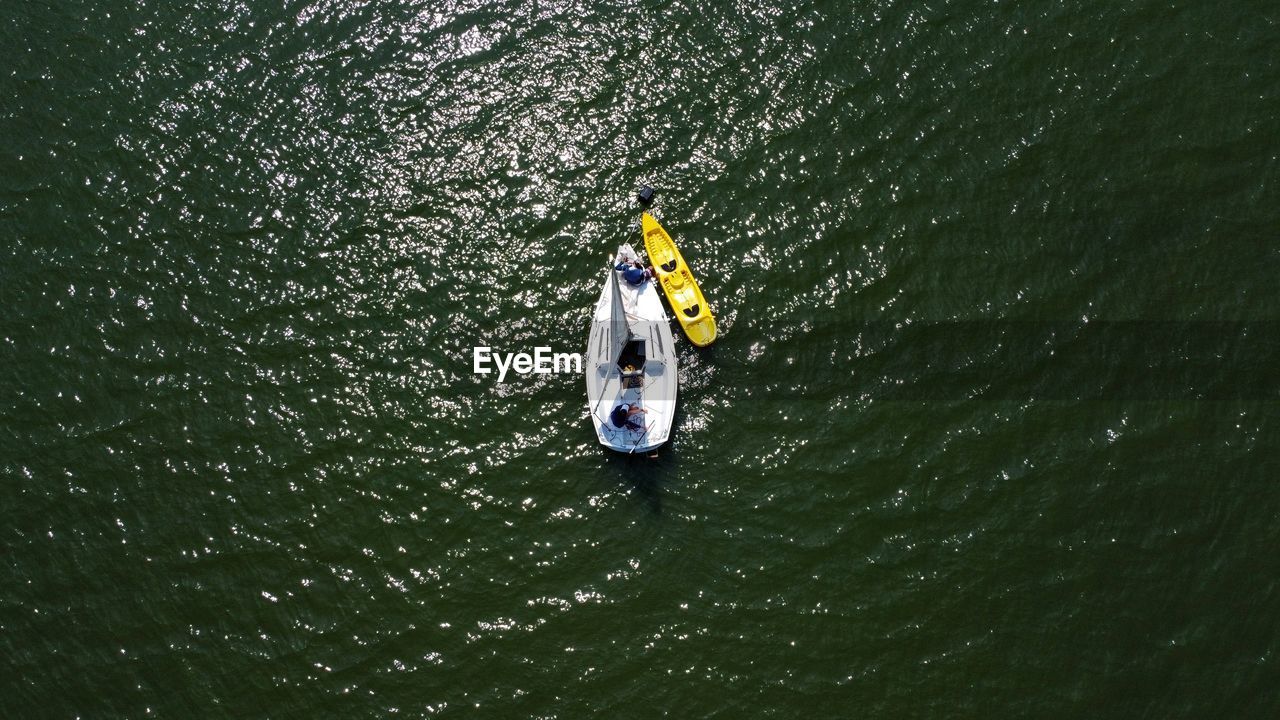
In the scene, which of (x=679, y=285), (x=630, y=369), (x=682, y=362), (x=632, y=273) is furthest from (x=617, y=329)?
(x=679, y=285)

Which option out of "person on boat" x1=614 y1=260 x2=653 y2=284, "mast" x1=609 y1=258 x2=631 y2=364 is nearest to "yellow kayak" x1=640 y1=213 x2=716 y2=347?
"person on boat" x1=614 y1=260 x2=653 y2=284

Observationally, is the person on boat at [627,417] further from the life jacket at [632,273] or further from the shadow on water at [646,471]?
the life jacket at [632,273]

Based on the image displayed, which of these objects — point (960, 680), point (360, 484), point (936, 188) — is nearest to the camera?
point (960, 680)

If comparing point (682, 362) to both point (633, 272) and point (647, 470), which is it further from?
point (647, 470)

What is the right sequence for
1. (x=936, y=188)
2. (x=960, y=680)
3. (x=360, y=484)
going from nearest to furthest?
(x=960, y=680)
(x=360, y=484)
(x=936, y=188)

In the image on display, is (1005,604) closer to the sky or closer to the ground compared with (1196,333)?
closer to the ground

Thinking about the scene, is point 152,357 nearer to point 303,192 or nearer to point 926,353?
point 303,192

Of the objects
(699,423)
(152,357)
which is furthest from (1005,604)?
(152,357)
